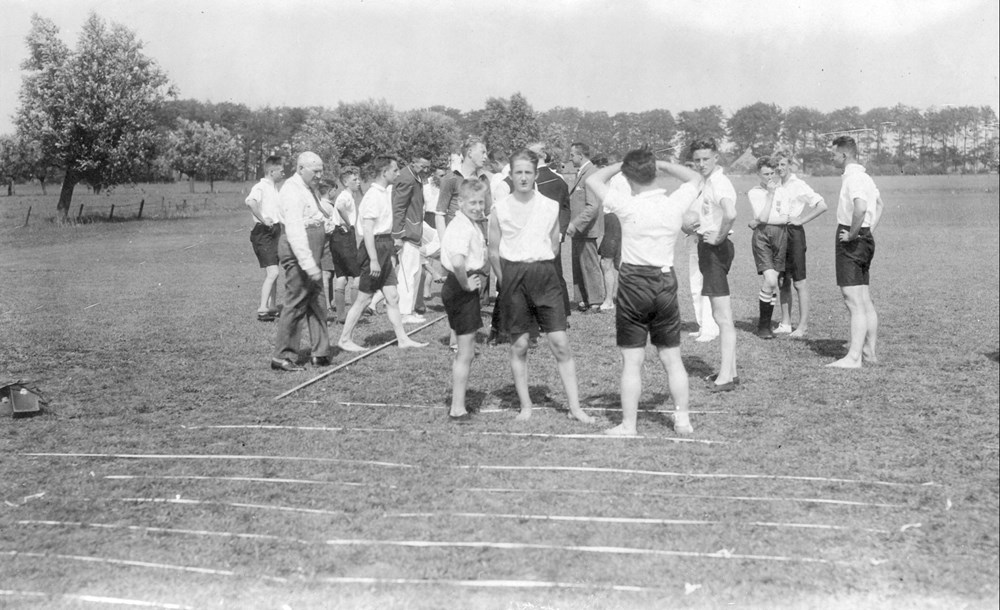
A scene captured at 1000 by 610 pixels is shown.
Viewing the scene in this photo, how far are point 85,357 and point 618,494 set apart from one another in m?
7.01

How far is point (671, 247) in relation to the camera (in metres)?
6.05

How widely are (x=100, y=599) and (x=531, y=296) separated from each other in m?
3.54

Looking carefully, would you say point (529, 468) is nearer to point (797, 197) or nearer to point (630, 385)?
point (630, 385)

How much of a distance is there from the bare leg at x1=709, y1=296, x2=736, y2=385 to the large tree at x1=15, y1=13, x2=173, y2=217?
36.6 meters

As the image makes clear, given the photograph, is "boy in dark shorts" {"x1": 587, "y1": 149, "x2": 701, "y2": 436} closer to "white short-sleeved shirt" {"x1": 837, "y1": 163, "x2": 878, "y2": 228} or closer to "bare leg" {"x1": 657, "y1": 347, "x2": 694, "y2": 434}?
"bare leg" {"x1": 657, "y1": 347, "x2": 694, "y2": 434}

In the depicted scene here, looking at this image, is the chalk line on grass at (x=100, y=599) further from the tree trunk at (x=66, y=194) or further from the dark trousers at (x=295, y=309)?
the tree trunk at (x=66, y=194)

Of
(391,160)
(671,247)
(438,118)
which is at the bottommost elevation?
(671,247)

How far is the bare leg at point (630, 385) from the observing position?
6008 millimetres

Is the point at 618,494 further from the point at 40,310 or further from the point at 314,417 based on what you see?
the point at 40,310

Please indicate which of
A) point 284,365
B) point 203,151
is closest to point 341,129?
point 203,151

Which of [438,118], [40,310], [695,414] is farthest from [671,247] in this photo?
[438,118]

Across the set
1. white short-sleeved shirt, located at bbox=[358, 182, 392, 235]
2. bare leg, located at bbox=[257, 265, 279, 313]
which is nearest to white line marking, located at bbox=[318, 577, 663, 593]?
white short-sleeved shirt, located at bbox=[358, 182, 392, 235]

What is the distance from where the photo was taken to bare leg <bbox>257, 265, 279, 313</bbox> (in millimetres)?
11828

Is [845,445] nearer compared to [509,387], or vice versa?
[845,445]
